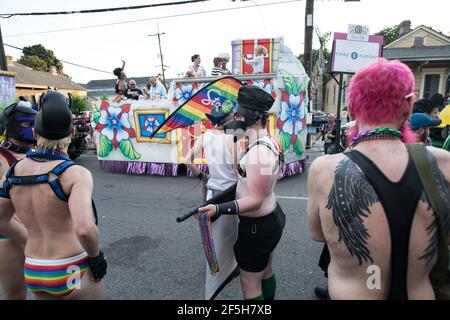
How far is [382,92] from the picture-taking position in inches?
45.2

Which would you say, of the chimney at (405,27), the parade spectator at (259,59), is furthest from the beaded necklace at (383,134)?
the chimney at (405,27)

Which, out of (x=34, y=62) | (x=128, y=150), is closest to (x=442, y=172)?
(x=128, y=150)

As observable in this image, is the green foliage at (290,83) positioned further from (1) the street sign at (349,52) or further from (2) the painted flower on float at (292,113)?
(1) the street sign at (349,52)

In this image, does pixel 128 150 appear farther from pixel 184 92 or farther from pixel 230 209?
pixel 230 209

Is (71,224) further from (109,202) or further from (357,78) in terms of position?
(109,202)

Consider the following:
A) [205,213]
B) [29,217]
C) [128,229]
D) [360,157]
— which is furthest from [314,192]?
[128,229]

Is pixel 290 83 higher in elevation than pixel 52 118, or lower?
higher

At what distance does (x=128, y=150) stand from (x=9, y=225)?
226 inches

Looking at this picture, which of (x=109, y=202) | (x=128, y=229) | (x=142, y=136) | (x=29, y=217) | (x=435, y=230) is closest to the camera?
(x=435, y=230)

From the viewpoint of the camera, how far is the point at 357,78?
4.00 feet

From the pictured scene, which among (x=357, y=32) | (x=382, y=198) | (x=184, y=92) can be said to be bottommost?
(x=382, y=198)

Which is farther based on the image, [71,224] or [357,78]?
[71,224]

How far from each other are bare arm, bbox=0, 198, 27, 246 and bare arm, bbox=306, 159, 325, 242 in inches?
67.7
